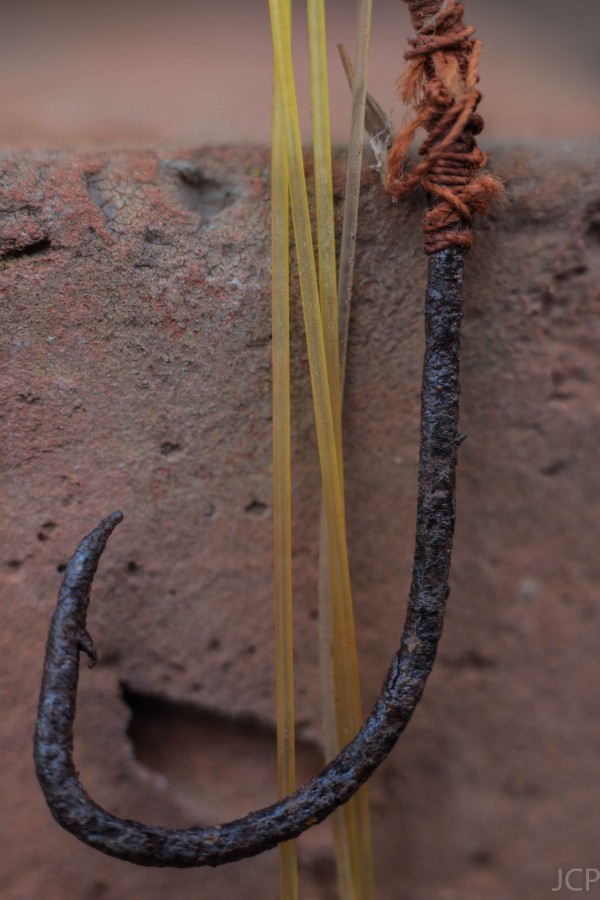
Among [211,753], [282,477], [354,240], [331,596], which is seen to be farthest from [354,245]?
[211,753]

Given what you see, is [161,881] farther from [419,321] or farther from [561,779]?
[419,321]

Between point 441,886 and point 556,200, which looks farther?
point 441,886

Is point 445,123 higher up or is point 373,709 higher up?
point 445,123

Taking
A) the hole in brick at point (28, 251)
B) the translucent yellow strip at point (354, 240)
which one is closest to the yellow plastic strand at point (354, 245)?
the translucent yellow strip at point (354, 240)

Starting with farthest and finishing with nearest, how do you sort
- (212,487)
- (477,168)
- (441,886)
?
(441,886) < (212,487) < (477,168)

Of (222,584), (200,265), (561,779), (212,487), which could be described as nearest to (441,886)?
(561,779)

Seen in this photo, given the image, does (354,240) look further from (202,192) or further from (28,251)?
(28,251)

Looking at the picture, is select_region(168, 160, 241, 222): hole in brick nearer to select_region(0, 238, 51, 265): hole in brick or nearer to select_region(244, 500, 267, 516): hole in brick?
select_region(0, 238, 51, 265): hole in brick
